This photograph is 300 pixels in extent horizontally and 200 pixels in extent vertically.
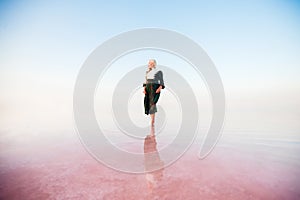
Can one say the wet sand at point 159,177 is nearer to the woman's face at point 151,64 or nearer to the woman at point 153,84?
the woman at point 153,84

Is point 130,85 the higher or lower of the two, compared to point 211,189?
higher

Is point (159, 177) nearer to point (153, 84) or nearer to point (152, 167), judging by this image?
point (152, 167)

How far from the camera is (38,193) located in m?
2.14

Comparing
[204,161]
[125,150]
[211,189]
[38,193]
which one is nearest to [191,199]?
[211,189]

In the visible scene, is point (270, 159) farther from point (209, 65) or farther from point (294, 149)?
point (209, 65)

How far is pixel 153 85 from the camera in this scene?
5844mm

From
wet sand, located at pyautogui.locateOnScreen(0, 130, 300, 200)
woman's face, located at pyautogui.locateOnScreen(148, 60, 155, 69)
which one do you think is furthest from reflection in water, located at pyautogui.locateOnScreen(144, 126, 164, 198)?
woman's face, located at pyautogui.locateOnScreen(148, 60, 155, 69)

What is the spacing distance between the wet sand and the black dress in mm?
2312

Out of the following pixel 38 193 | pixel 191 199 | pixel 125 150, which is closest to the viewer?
pixel 191 199

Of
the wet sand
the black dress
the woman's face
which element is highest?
the woman's face

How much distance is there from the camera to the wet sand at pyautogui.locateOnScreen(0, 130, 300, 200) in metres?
2.13

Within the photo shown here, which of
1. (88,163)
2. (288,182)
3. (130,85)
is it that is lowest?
(288,182)

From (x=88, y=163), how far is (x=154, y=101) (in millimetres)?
3148

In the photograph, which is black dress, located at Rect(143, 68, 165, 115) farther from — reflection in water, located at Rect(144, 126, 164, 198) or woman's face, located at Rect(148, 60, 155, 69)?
reflection in water, located at Rect(144, 126, 164, 198)
